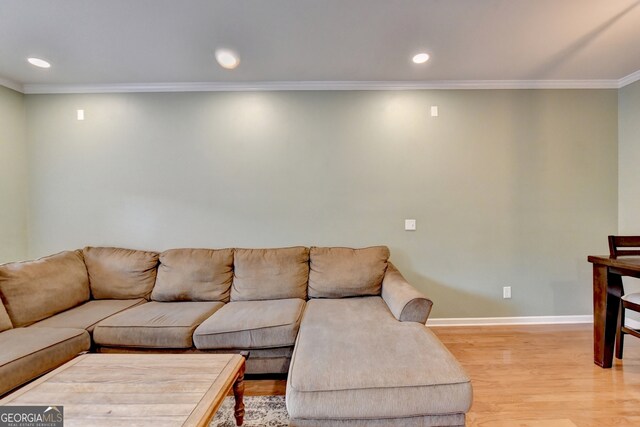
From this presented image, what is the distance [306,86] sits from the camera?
2.82 meters

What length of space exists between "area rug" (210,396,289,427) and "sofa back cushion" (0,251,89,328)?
1.61 m

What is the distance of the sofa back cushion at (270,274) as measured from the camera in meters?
2.50

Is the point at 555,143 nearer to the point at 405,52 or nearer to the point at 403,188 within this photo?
the point at 403,188

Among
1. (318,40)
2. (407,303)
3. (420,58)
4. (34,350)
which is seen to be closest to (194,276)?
(34,350)

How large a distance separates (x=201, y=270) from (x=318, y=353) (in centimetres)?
149


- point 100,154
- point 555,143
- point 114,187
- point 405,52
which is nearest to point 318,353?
point 405,52

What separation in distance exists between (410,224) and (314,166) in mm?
1141

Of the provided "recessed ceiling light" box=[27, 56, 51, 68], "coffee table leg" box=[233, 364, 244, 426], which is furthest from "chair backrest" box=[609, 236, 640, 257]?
"recessed ceiling light" box=[27, 56, 51, 68]

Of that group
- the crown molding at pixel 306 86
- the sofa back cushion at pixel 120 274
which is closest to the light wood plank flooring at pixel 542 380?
the sofa back cushion at pixel 120 274

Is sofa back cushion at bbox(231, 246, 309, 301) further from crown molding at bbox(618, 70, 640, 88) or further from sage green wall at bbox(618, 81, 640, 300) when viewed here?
crown molding at bbox(618, 70, 640, 88)

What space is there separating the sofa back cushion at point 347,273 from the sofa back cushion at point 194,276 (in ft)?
2.63

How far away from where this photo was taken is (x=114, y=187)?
2.85 metres

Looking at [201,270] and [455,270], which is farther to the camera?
[455,270]

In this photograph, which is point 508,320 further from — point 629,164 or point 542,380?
point 629,164
